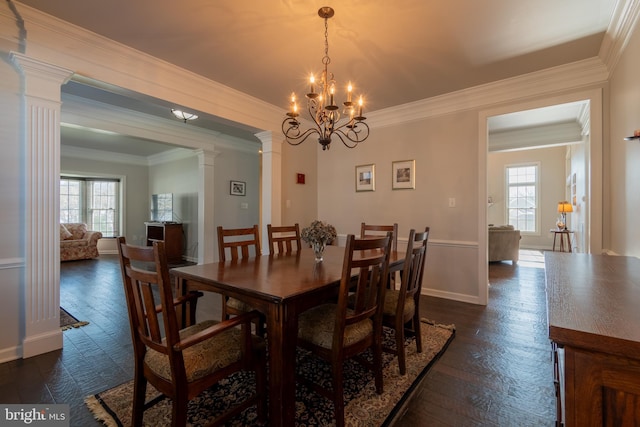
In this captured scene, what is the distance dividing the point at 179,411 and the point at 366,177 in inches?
138

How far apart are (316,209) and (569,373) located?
4060 millimetres

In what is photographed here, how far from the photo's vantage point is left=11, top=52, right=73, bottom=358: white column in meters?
2.11

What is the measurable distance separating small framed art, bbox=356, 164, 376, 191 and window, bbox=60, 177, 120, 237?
657cm

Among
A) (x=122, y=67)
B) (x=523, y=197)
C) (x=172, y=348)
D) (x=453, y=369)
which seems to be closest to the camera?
(x=172, y=348)

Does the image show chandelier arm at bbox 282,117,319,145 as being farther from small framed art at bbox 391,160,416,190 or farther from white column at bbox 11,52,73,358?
white column at bbox 11,52,73,358

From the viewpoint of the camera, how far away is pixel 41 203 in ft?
7.10

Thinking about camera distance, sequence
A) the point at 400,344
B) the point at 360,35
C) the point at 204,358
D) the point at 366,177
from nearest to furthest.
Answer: the point at 204,358 < the point at 400,344 < the point at 360,35 < the point at 366,177

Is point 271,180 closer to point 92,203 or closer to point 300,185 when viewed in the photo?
point 300,185

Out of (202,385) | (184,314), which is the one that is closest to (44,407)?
(184,314)

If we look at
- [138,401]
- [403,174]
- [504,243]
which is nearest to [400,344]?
[138,401]

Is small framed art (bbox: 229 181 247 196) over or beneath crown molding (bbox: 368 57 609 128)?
beneath

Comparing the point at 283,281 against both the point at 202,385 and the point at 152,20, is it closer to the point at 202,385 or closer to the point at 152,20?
the point at 202,385

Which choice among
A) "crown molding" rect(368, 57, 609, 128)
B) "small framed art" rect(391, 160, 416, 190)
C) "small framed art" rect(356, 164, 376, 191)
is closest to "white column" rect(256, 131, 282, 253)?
"small framed art" rect(356, 164, 376, 191)

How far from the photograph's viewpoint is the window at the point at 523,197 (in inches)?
313
